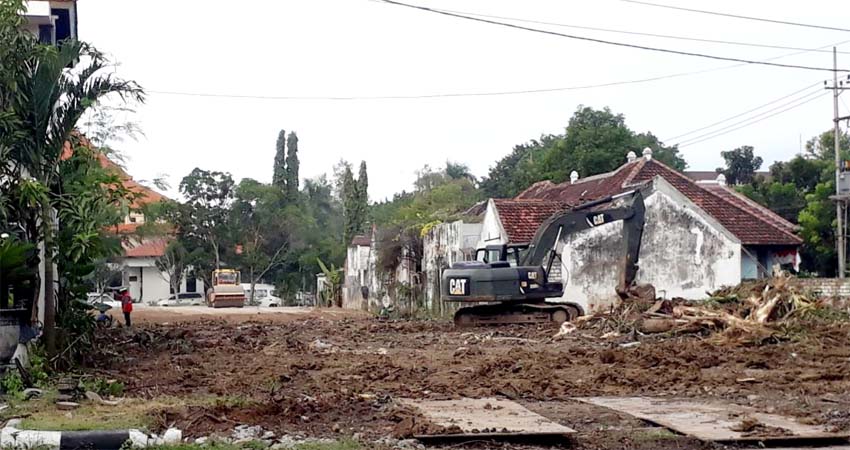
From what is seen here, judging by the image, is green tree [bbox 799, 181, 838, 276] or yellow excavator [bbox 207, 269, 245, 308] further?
yellow excavator [bbox 207, 269, 245, 308]

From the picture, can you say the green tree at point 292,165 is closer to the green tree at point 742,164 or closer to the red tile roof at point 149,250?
the red tile roof at point 149,250

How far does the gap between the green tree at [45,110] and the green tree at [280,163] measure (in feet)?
215

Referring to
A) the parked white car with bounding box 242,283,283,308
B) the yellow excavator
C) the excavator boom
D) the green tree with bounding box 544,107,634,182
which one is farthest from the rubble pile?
the parked white car with bounding box 242,283,283,308

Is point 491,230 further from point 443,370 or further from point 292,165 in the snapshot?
point 292,165

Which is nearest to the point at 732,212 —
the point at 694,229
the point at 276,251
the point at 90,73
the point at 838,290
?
the point at 694,229

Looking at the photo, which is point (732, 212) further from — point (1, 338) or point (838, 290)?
point (1, 338)

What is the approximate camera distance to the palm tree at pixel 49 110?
52.6 feet

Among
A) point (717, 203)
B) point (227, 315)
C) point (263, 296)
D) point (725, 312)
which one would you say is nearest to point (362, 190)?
point (263, 296)

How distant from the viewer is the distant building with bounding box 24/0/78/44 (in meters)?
19.2

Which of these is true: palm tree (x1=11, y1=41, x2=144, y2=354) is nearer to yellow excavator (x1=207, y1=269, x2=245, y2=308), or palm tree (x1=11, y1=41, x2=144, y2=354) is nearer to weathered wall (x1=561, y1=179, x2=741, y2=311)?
weathered wall (x1=561, y1=179, x2=741, y2=311)

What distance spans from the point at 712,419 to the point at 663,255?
24022 mm

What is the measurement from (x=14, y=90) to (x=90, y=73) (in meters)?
1.67

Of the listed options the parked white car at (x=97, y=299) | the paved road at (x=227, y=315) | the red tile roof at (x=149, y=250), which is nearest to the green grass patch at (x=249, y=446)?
the parked white car at (x=97, y=299)

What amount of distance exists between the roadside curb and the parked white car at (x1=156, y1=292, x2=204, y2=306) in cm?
6224
